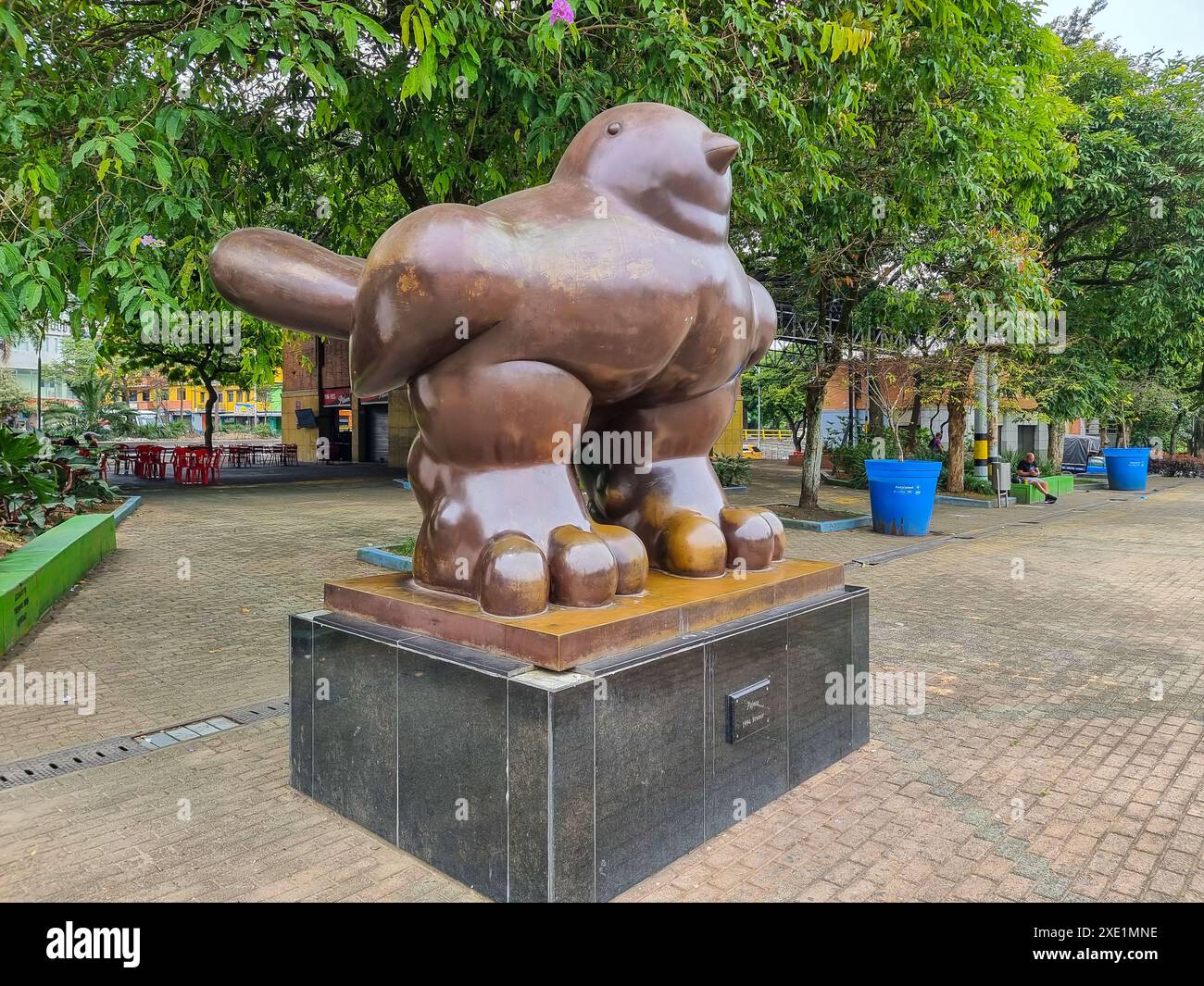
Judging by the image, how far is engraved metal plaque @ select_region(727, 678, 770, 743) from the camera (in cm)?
312

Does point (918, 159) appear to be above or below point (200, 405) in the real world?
below

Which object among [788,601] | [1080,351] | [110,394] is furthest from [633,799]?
[110,394]

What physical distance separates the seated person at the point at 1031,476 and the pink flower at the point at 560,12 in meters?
17.0

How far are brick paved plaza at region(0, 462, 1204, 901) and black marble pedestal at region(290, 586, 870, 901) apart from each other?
139 millimetres

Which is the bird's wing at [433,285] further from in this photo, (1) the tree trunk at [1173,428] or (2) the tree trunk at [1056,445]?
(1) the tree trunk at [1173,428]

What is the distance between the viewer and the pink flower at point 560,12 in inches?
175

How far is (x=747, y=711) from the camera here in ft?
10.5

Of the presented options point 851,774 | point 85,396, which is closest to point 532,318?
point 851,774

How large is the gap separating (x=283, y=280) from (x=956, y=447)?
17.3m

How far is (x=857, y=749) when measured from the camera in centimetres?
406

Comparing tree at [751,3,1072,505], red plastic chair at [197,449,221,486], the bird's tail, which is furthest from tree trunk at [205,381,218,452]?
the bird's tail

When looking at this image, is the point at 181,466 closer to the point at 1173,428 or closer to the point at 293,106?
the point at 293,106

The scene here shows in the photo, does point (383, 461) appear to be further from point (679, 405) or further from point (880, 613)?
point (679, 405)

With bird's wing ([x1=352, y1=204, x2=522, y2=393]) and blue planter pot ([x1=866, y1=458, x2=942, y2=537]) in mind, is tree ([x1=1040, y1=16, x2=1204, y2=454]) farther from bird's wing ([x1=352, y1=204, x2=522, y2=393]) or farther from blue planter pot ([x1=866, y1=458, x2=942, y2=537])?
bird's wing ([x1=352, y1=204, x2=522, y2=393])
